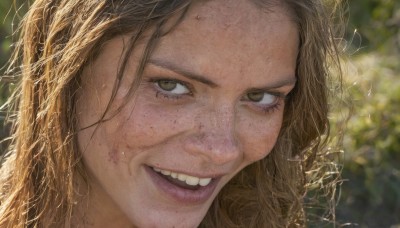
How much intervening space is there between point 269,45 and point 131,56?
1.18 feet

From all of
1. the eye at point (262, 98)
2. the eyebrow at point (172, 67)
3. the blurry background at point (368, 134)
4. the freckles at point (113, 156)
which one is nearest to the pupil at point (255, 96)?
the eye at point (262, 98)

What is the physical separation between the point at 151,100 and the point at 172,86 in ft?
0.21

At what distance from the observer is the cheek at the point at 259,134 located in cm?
272

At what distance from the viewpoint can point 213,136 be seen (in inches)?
103

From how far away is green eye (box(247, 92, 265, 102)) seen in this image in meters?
2.72

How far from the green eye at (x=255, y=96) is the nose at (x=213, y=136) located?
103 millimetres

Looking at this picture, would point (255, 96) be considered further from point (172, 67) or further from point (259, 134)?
point (172, 67)

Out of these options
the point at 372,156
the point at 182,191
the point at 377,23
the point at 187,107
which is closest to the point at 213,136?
the point at 187,107

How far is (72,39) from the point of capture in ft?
8.54

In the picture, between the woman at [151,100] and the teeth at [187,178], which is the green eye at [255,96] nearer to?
the woman at [151,100]

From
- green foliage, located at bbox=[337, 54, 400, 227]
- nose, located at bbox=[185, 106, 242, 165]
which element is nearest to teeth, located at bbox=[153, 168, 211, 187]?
nose, located at bbox=[185, 106, 242, 165]

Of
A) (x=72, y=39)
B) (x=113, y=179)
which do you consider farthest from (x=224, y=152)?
(x=72, y=39)

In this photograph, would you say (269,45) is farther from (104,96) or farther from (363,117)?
(363,117)


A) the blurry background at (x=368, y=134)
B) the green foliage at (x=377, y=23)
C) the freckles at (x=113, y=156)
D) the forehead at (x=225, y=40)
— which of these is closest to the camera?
the forehead at (x=225, y=40)
